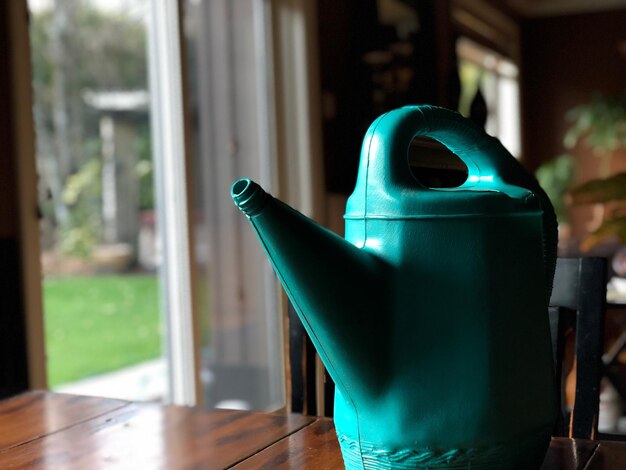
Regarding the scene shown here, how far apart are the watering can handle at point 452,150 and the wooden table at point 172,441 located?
257 mm

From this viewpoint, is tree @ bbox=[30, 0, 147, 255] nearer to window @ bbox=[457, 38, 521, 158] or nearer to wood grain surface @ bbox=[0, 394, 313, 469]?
window @ bbox=[457, 38, 521, 158]

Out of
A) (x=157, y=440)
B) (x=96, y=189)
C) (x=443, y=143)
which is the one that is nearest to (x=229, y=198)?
(x=157, y=440)

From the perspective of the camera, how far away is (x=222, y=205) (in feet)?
11.0

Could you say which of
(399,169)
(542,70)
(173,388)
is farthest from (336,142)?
(542,70)

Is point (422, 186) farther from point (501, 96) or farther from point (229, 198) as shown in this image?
point (501, 96)

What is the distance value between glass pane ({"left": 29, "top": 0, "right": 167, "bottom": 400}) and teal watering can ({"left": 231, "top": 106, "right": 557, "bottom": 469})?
6.74m

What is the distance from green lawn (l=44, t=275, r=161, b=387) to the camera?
8148mm

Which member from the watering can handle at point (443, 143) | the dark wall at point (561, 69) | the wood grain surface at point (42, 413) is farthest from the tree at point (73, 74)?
the watering can handle at point (443, 143)

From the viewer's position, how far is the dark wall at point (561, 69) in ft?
24.0

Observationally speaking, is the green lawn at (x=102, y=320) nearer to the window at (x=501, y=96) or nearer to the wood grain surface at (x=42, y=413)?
the window at (x=501, y=96)

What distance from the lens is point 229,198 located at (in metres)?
3.38

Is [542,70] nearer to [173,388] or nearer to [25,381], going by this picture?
[173,388]

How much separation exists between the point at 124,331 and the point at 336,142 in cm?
555

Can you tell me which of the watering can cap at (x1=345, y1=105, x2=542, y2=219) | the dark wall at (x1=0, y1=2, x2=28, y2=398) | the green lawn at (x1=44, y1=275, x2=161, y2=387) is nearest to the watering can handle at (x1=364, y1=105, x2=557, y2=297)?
the watering can cap at (x1=345, y1=105, x2=542, y2=219)
